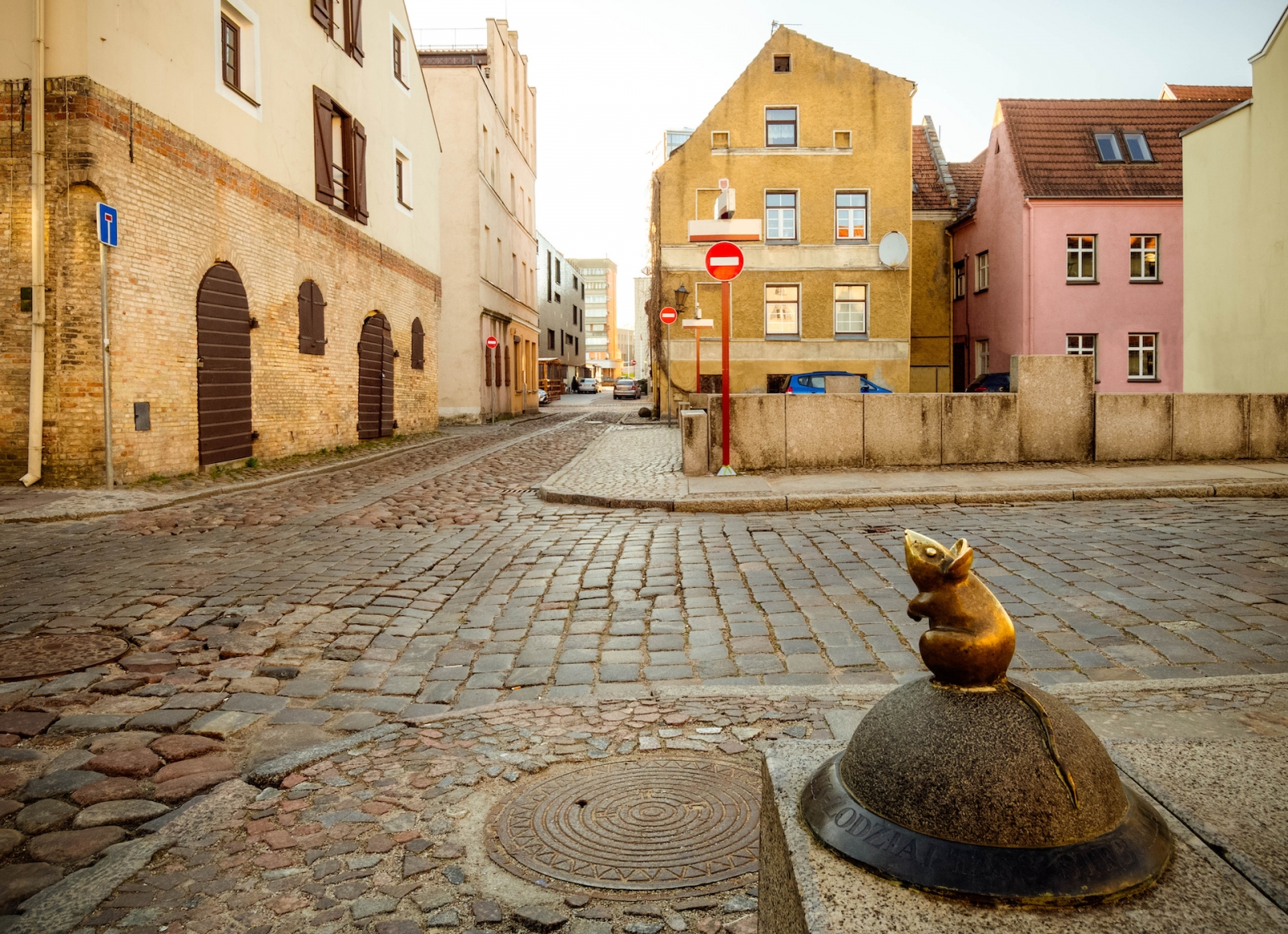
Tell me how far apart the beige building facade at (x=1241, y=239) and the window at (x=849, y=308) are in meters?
12.0

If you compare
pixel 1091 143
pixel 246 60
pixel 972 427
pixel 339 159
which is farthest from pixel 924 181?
pixel 246 60

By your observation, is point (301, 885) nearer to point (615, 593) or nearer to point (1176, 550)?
point (615, 593)

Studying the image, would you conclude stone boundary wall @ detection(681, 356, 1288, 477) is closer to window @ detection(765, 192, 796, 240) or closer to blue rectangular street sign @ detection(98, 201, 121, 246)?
blue rectangular street sign @ detection(98, 201, 121, 246)

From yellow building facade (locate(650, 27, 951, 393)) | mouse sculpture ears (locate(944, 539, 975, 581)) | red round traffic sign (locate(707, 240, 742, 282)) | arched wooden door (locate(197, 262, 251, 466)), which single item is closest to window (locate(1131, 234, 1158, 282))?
yellow building facade (locate(650, 27, 951, 393))

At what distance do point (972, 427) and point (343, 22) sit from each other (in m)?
15.9

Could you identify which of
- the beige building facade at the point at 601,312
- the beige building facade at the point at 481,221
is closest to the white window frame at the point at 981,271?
the beige building facade at the point at 481,221

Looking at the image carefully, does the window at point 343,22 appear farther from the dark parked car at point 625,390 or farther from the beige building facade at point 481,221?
the dark parked car at point 625,390

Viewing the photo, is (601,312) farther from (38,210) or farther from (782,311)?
(38,210)

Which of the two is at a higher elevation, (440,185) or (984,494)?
(440,185)

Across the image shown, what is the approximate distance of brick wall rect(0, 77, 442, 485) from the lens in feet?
36.6

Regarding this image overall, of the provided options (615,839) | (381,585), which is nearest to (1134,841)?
(615,839)

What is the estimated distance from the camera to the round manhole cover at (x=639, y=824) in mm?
2705

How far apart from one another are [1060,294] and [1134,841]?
31.4 meters

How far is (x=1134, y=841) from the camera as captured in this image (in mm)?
1583
